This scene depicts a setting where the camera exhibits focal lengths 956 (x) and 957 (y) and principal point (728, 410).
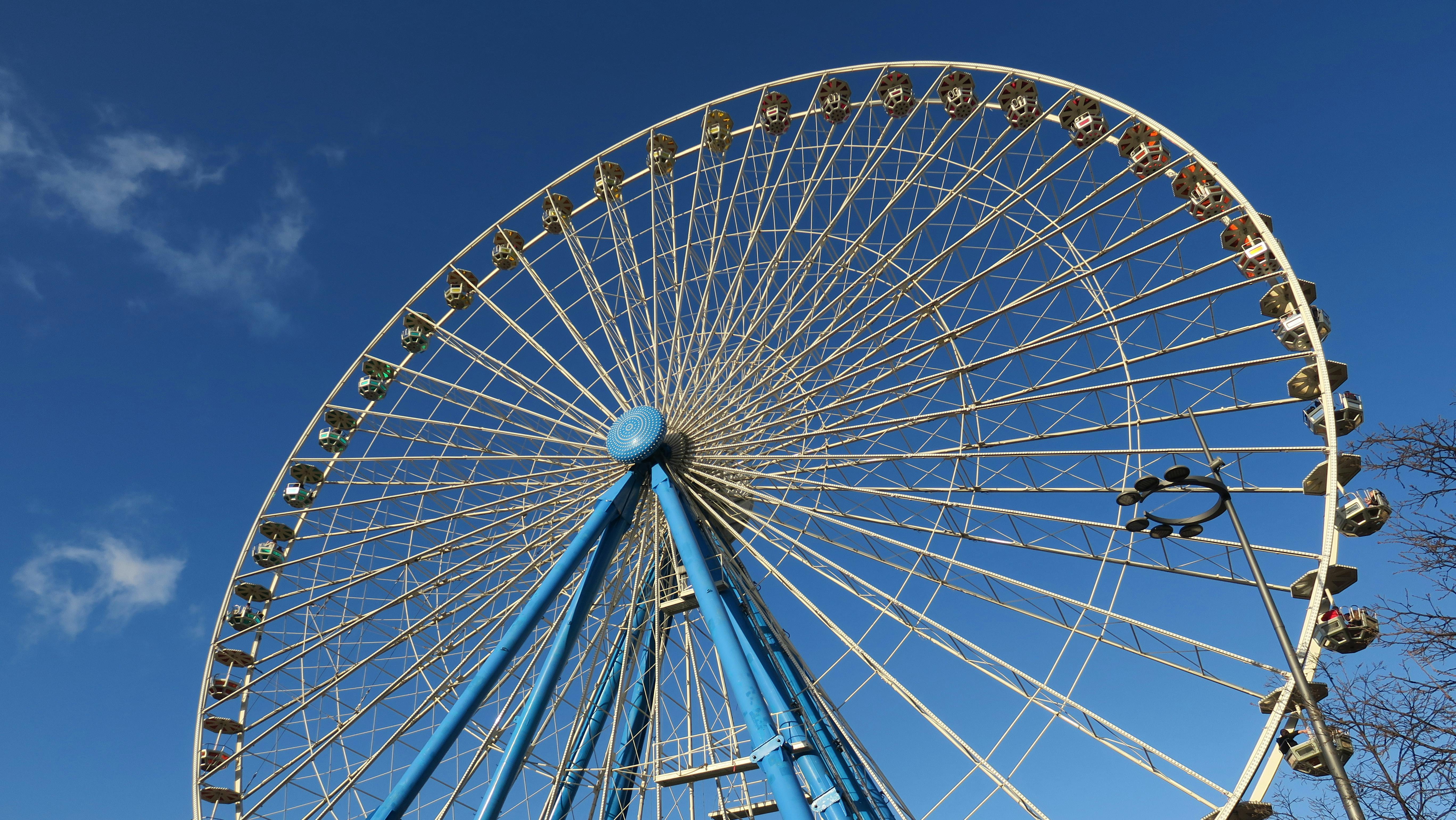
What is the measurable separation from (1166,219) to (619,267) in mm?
12975

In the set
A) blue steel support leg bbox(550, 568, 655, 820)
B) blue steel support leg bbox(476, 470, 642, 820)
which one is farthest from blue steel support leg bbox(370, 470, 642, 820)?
blue steel support leg bbox(550, 568, 655, 820)

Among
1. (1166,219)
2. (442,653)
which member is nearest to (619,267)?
(442,653)

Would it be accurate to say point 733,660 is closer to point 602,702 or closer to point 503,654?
point 503,654

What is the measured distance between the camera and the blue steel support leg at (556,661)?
18.4m

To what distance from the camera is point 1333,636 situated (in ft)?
47.8

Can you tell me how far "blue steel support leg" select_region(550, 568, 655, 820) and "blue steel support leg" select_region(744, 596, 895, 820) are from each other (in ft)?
11.2

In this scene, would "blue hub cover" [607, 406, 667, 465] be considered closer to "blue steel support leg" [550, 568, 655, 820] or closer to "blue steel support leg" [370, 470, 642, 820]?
"blue steel support leg" [370, 470, 642, 820]

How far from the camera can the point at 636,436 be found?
2188 centimetres

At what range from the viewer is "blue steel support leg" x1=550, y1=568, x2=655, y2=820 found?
2145cm

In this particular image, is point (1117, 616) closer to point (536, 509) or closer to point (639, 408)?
point (639, 408)

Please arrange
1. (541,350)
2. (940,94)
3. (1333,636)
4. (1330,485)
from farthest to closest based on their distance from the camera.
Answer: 1. (541,350)
2. (940,94)
3. (1330,485)
4. (1333,636)

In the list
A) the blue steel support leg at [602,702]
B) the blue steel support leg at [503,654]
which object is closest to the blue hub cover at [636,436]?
the blue steel support leg at [503,654]

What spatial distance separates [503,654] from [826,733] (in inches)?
266

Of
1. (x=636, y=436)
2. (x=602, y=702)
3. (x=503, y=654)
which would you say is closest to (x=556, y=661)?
(x=503, y=654)
